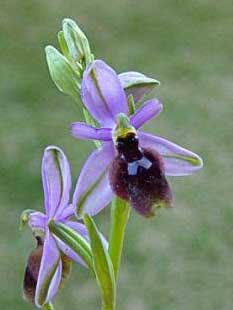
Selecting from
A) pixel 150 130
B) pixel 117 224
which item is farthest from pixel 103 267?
pixel 150 130

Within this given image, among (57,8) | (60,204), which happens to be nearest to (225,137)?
(57,8)

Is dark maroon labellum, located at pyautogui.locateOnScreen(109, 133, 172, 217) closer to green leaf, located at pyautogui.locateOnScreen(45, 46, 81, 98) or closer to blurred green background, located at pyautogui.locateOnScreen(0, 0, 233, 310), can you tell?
green leaf, located at pyautogui.locateOnScreen(45, 46, 81, 98)

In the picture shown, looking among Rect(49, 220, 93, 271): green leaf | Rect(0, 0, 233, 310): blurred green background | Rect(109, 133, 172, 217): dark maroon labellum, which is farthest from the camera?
Rect(0, 0, 233, 310): blurred green background

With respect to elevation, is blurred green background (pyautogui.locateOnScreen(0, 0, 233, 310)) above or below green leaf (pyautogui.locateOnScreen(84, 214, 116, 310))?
above

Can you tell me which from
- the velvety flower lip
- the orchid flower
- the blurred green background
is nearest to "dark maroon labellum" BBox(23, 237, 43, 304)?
the orchid flower

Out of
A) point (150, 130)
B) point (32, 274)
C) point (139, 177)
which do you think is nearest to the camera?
point (139, 177)

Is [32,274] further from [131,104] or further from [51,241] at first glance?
[131,104]
